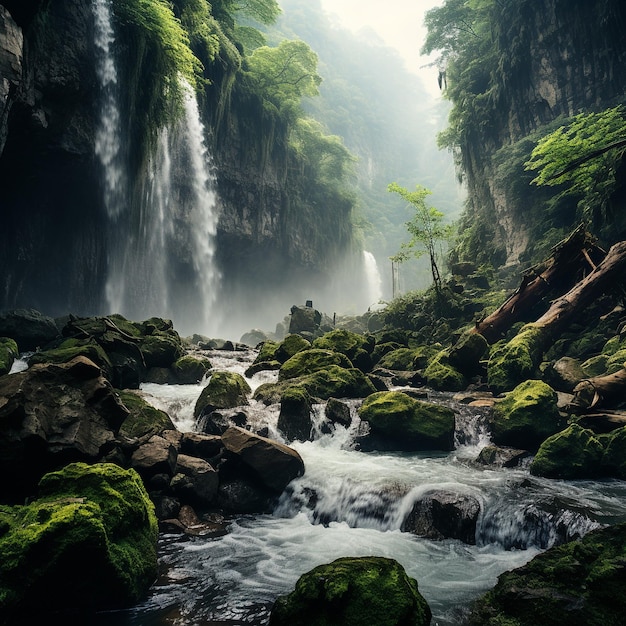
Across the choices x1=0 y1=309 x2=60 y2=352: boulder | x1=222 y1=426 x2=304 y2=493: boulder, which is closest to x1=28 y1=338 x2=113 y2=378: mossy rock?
x1=0 y1=309 x2=60 y2=352: boulder

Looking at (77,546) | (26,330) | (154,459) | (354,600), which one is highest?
(26,330)

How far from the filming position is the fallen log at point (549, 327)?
11.1 metres

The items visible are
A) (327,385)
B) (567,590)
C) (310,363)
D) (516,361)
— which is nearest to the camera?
(567,590)

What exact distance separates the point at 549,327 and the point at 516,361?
212 cm

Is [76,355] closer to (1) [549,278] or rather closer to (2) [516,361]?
(2) [516,361]

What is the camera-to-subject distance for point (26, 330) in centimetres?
1345

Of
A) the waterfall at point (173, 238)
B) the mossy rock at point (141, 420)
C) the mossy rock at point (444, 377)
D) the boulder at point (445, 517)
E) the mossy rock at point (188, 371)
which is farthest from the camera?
the waterfall at point (173, 238)

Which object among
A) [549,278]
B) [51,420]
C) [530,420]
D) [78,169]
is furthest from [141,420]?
[78,169]

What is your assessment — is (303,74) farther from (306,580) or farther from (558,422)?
(306,580)

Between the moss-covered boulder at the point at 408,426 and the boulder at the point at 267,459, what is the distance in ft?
8.24

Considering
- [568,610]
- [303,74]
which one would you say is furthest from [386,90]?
[568,610]

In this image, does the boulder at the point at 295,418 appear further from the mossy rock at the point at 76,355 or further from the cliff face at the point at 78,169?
the cliff face at the point at 78,169

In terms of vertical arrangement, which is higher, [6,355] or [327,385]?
[6,355]

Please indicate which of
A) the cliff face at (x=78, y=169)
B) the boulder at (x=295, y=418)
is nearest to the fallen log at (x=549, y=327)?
the boulder at (x=295, y=418)
